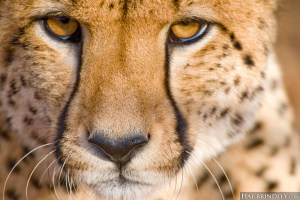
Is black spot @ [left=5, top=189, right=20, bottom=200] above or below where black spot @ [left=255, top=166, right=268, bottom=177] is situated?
below

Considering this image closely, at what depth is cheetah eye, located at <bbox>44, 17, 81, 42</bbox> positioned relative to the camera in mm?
1463

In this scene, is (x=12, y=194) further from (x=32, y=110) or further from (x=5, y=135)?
(x=32, y=110)

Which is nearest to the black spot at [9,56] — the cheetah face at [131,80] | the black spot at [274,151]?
the cheetah face at [131,80]

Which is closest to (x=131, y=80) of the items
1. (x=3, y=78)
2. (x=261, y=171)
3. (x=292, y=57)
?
(x=3, y=78)

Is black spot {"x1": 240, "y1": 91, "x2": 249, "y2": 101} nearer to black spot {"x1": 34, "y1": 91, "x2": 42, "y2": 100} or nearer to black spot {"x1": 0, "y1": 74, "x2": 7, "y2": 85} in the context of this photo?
black spot {"x1": 34, "y1": 91, "x2": 42, "y2": 100}

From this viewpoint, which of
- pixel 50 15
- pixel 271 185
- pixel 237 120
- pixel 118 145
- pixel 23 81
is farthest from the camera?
pixel 271 185

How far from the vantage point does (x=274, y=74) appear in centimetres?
191

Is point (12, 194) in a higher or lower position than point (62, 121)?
lower

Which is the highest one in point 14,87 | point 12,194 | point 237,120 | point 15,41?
point 15,41

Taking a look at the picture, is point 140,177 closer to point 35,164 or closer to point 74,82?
point 74,82

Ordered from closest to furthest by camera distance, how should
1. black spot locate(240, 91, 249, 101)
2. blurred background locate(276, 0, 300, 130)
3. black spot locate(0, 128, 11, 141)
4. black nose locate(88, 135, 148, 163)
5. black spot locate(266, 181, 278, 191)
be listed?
black nose locate(88, 135, 148, 163) → black spot locate(240, 91, 249, 101) → black spot locate(0, 128, 11, 141) → black spot locate(266, 181, 278, 191) → blurred background locate(276, 0, 300, 130)

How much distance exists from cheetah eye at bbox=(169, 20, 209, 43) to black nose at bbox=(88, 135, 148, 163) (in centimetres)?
30

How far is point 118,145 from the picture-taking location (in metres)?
1.31

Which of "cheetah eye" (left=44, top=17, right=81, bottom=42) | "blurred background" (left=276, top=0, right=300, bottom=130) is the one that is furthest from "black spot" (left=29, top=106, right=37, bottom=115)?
"blurred background" (left=276, top=0, right=300, bottom=130)
